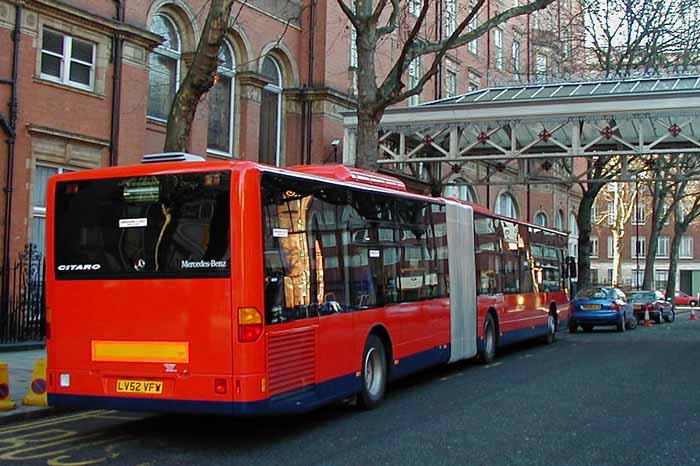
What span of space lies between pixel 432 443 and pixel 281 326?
1.92m

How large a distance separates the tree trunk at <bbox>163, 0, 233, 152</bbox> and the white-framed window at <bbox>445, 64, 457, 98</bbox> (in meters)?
26.6

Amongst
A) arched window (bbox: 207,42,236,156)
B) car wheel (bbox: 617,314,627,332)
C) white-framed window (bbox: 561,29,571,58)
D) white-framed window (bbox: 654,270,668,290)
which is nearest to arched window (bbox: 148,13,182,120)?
arched window (bbox: 207,42,236,156)

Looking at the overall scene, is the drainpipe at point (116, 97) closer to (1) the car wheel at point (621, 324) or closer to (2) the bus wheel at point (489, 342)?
(2) the bus wheel at point (489, 342)

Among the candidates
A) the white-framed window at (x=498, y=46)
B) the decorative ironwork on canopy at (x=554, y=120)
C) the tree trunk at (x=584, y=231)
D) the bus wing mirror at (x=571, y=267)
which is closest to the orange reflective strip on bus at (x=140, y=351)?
the bus wing mirror at (x=571, y=267)

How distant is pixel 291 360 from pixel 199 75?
4897 mm

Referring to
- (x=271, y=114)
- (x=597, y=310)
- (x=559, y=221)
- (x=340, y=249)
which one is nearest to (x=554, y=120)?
(x=597, y=310)

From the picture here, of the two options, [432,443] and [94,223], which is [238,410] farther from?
[94,223]

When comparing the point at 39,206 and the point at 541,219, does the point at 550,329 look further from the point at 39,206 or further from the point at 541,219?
the point at 541,219

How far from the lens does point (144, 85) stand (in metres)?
20.5

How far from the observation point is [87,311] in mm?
8695

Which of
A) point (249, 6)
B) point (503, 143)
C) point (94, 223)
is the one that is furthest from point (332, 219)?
point (503, 143)

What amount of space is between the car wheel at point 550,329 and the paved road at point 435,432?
298 inches

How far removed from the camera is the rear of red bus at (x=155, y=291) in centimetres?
808

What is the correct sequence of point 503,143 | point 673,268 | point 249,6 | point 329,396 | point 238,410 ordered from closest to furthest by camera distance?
point 238,410
point 329,396
point 249,6
point 503,143
point 673,268
